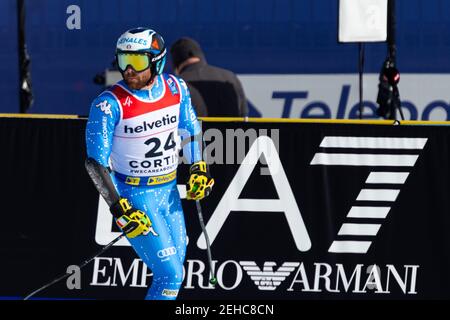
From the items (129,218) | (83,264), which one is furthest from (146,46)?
(83,264)

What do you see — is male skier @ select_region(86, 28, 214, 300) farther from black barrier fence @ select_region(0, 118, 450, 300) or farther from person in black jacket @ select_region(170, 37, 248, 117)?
person in black jacket @ select_region(170, 37, 248, 117)

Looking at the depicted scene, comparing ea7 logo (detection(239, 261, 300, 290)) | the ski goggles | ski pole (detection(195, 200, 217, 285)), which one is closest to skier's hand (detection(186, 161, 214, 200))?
ski pole (detection(195, 200, 217, 285))

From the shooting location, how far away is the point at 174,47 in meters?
10.3

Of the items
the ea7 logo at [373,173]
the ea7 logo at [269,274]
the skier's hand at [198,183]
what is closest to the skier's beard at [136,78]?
the skier's hand at [198,183]

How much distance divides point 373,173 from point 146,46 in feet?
7.01

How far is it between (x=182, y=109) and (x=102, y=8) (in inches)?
195

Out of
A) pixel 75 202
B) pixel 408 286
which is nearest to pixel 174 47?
pixel 75 202

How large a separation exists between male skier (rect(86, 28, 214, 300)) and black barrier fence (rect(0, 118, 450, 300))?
0.91m

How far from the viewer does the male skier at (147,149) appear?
26.7ft

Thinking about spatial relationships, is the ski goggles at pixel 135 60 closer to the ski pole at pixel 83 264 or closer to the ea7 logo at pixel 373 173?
the ski pole at pixel 83 264

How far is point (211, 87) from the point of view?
10.1 metres

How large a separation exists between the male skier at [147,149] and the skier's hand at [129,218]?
3cm

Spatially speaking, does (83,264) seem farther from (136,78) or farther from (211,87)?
(211,87)

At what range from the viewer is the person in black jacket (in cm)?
1006
